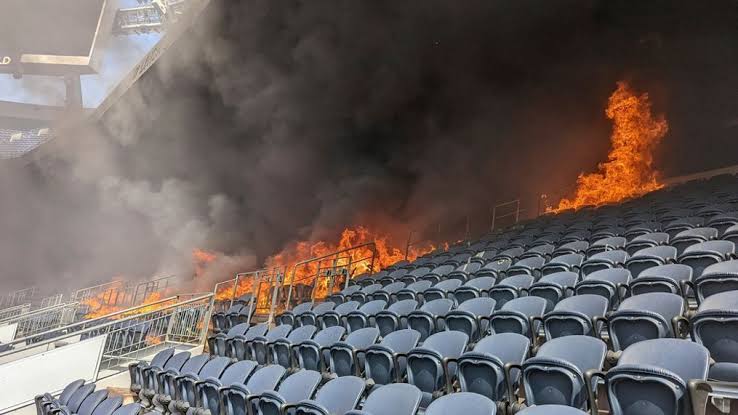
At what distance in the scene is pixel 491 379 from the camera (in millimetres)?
3914

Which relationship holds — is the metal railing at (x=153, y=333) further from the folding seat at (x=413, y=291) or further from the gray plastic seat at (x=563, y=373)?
the gray plastic seat at (x=563, y=373)

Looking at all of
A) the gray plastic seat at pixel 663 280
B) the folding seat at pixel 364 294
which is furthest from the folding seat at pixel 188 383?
the gray plastic seat at pixel 663 280

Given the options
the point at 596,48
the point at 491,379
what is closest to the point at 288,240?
the point at 596,48

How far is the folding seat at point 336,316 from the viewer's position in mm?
7414

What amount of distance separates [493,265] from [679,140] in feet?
35.1

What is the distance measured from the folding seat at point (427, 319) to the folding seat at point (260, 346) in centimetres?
208

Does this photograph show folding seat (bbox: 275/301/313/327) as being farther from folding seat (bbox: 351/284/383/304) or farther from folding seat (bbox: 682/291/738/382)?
folding seat (bbox: 682/291/738/382)

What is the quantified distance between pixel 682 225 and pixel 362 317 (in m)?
5.91

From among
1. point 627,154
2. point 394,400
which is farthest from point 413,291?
point 627,154

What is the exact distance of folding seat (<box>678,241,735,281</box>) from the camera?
556 cm

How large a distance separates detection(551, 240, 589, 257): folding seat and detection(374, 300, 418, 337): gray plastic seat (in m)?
3.09

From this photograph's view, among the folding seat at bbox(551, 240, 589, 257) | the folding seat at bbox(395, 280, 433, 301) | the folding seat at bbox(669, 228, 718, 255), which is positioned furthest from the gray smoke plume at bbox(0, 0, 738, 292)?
the folding seat at bbox(395, 280, 433, 301)

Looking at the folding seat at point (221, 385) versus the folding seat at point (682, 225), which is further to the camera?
the folding seat at point (682, 225)

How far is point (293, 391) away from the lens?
4734mm
